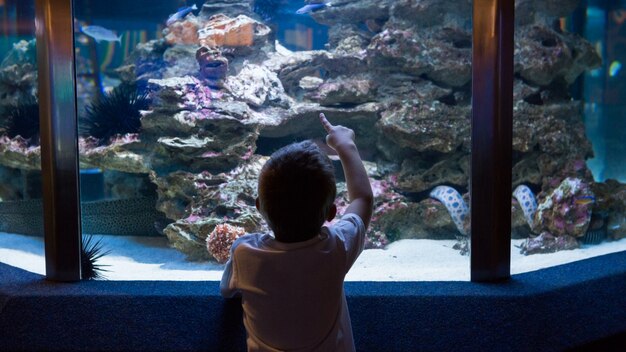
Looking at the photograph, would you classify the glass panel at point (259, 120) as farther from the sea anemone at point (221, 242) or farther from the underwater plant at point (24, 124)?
the underwater plant at point (24, 124)

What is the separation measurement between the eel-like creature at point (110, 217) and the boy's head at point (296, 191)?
3.04 meters

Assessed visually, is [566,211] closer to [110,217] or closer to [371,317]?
[371,317]

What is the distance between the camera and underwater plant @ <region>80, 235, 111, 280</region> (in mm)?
2720

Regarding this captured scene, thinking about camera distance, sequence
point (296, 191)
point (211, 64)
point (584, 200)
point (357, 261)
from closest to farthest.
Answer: point (296, 191) → point (357, 261) → point (584, 200) → point (211, 64)

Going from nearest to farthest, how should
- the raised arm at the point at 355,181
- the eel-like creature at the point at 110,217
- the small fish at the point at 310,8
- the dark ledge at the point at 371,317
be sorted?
the raised arm at the point at 355,181 < the dark ledge at the point at 371,317 < the eel-like creature at the point at 110,217 < the small fish at the point at 310,8

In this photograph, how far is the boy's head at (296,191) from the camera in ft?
4.07

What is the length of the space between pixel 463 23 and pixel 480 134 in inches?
135

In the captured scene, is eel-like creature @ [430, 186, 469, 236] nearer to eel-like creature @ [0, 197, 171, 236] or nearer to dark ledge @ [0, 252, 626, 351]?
dark ledge @ [0, 252, 626, 351]

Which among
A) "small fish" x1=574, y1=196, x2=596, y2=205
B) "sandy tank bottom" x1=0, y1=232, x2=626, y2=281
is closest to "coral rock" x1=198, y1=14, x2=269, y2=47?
"sandy tank bottom" x1=0, y1=232, x2=626, y2=281

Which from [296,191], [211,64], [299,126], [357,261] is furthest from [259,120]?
[296,191]

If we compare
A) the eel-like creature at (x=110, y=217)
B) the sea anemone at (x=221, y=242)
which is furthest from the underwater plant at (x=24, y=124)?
the sea anemone at (x=221, y=242)

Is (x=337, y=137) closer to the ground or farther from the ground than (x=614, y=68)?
closer to the ground

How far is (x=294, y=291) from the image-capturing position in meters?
1.26

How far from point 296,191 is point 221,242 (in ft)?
8.84
